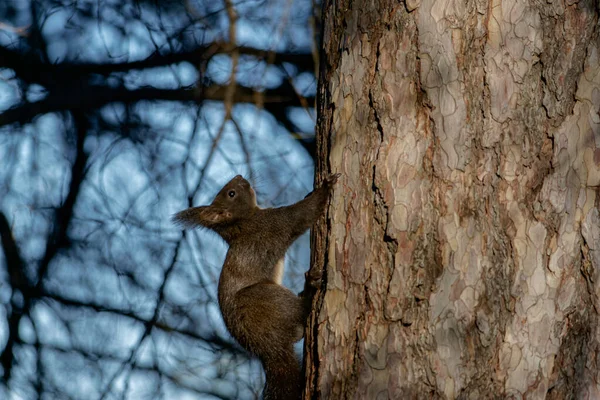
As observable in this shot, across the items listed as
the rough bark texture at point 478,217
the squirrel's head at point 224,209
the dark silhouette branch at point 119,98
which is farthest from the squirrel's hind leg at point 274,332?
the dark silhouette branch at point 119,98

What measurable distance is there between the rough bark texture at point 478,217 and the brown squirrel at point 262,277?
1.66 ft

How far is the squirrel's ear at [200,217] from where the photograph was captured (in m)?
3.76

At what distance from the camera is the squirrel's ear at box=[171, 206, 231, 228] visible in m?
3.76

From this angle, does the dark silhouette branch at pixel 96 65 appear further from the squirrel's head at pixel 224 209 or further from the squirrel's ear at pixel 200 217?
the squirrel's ear at pixel 200 217

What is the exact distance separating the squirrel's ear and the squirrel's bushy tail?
934 mm

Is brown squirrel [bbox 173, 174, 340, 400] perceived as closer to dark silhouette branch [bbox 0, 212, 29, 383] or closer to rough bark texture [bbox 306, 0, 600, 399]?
rough bark texture [bbox 306, 0, 600, 399]

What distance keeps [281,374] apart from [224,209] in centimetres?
107

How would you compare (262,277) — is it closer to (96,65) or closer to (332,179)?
(332,179)

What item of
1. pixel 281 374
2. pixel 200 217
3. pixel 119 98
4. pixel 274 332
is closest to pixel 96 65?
pixel 119 98

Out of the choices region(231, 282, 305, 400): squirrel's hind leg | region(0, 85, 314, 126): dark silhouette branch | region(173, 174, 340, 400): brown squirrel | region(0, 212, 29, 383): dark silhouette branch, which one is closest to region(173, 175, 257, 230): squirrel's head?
region(173, 174, 340, 400): brown squirrel

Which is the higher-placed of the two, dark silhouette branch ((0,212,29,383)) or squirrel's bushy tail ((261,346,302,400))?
dark silhouette branch ((0,212,29,383))

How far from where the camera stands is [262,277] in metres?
3.44

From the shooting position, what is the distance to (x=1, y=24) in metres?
4.94

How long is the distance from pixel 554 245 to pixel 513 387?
1.33ft
